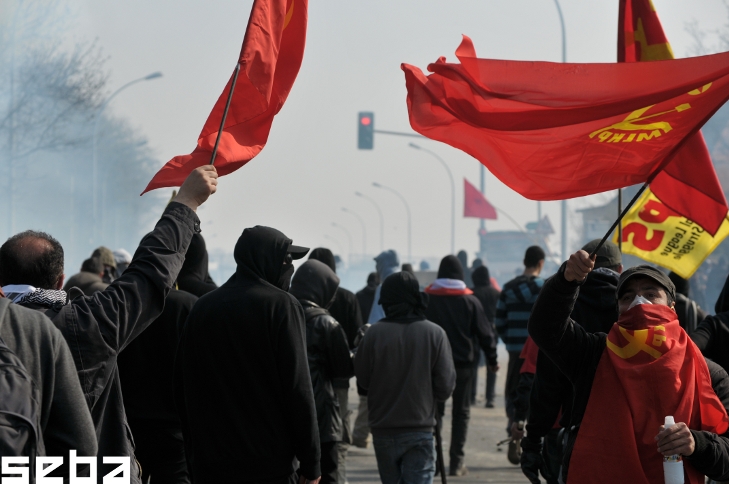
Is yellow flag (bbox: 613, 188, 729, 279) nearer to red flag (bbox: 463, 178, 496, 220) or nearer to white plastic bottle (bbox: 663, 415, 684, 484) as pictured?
white plastic bottle (bbox: 663, 415, 684, 484)

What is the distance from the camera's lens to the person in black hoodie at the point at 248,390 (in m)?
4.96

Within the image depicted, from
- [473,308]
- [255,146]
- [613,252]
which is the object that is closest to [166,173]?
[255,146]

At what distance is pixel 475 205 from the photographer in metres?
39.8

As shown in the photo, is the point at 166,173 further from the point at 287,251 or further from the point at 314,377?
the point at 314,377

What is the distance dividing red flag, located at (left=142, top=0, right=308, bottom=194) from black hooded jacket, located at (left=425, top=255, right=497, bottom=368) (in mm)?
5593

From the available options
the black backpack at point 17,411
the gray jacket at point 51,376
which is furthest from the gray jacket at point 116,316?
the black backpack at point 17,411

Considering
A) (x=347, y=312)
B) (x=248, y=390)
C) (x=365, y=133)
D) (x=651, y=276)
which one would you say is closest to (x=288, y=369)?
(x=248, y=390)

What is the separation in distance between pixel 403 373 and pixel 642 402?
3.41 m

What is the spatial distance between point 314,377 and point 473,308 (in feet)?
14.1

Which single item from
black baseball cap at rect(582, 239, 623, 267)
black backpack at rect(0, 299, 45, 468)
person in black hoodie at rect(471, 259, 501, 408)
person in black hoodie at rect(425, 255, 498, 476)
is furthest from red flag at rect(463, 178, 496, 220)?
black backpack at rect(0, 299, 45, 468)

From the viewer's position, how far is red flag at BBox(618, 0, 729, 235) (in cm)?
684

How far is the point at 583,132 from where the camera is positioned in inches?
196

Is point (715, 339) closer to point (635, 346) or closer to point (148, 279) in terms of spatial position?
point (635, 346)

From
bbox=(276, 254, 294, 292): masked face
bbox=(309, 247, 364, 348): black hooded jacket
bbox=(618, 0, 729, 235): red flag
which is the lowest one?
bbox=(309, 247, 364, 348): black hooded jacket
